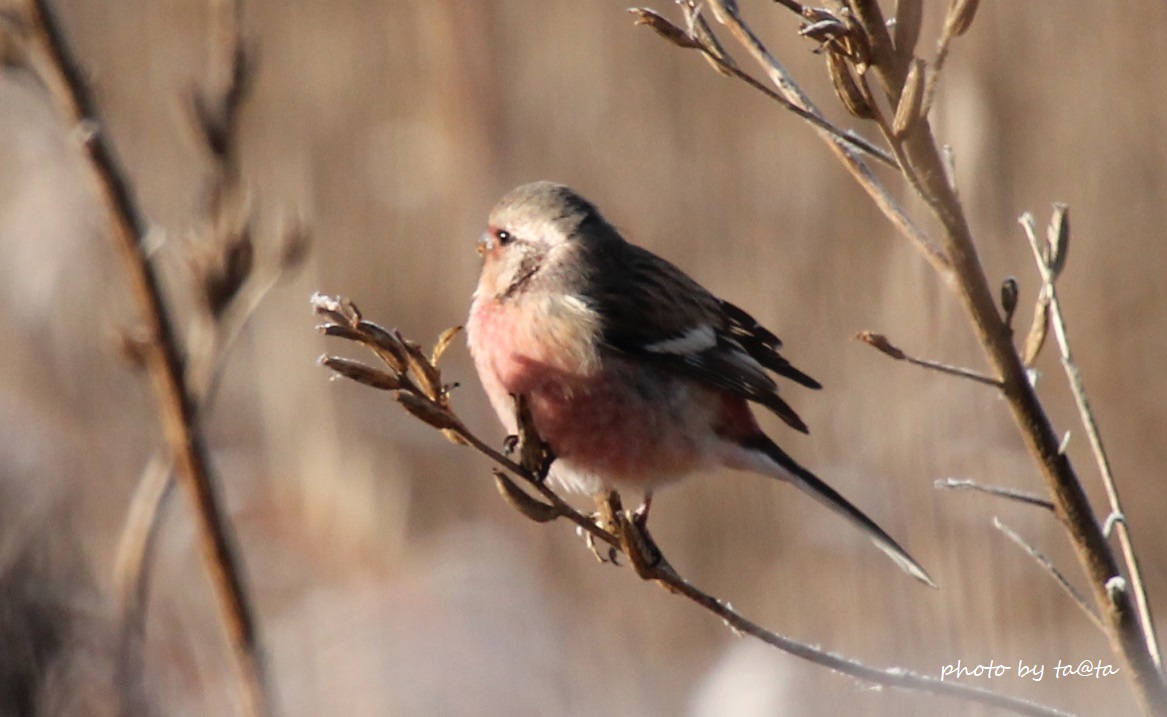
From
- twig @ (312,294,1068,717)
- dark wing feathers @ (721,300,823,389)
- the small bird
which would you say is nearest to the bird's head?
the small bird

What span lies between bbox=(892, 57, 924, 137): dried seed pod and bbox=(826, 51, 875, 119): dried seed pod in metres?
0.05

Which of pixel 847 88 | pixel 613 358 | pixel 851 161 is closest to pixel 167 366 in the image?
pixel 613 358

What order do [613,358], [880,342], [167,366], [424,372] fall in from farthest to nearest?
[613,358] → [167,366] → [424,372] → [880,342]

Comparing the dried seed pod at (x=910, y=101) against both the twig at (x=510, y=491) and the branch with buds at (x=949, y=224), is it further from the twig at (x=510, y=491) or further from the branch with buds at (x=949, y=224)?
the twig at (x=510, y=491)

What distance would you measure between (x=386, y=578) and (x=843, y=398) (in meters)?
1.81

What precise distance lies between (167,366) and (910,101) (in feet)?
5.00

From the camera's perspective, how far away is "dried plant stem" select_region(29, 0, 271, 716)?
2.34 m

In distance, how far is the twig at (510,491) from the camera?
150cm

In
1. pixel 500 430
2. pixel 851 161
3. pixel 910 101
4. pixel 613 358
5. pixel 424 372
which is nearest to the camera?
pixel 910 101

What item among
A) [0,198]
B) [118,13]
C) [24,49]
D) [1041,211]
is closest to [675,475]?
[24,49]

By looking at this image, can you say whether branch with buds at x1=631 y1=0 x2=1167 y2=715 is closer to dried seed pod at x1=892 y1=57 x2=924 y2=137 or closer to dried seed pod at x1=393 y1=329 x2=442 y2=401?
dried seed pod at x1=892 y1=57 x2=924 y2=137

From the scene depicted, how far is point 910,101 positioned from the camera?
4.45 ft

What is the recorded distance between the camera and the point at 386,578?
496cm

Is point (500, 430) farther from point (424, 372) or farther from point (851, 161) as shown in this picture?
point (851, 161)
